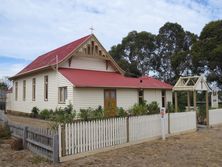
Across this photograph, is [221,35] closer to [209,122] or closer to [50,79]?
[209,122]

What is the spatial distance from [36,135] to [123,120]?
331cm

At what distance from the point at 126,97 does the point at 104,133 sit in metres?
13.3

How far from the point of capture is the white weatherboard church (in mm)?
20297

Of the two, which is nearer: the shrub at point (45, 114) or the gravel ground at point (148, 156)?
the gravel ground at point (148, 156)

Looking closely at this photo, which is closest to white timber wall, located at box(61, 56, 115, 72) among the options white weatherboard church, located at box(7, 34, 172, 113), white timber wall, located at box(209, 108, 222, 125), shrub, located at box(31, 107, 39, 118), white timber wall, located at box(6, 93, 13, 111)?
white weatherboard church, located at box(7, 34, 172, 113)

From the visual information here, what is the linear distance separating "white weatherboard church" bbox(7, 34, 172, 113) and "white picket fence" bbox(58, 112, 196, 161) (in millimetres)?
8024

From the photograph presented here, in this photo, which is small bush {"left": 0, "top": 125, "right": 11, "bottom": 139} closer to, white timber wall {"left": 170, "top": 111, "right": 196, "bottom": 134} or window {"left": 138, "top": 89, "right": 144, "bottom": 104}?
white timber wall {"left": 170, "top": 111, "right": 196, "bottom": 134}

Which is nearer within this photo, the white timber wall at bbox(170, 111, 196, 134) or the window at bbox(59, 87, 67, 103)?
the white timber wall at bbox(170, 111, 196, 134)

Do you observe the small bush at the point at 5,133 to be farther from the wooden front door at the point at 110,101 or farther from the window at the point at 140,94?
the window at the point at 140,94

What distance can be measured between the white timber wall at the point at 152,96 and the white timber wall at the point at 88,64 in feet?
13.4

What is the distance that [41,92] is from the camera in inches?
950

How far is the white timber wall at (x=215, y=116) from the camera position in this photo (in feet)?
58.3

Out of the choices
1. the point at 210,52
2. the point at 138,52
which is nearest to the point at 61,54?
the point at 210,52

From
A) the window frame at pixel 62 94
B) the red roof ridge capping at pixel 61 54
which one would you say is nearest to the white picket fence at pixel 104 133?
the window frame at pixel 62 94
